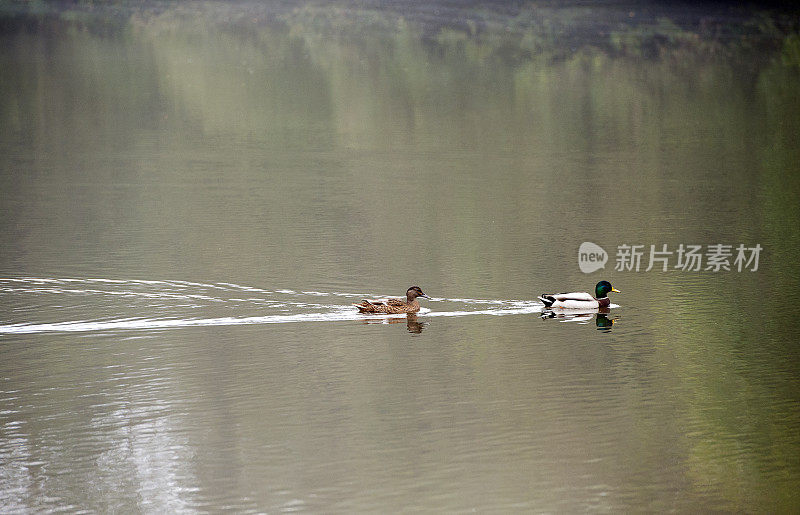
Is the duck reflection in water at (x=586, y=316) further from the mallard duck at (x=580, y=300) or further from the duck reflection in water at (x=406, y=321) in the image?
the duck reflection in water at (x=406, y=321)

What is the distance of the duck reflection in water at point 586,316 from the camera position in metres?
11.9

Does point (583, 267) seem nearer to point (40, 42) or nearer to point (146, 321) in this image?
point (146, 321)

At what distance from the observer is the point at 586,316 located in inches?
478

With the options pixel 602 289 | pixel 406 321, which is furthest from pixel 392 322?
pixel 602 289

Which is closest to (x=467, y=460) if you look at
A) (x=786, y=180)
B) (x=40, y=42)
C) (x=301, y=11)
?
(x=786, y=180)

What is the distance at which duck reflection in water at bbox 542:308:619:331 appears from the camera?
11914mm

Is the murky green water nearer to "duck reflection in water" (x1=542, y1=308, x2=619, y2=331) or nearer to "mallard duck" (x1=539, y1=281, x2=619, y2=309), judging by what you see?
"duck reflection in water" (x1=542, y1=308, x2=619, y2=331)

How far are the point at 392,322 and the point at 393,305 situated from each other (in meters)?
0.17

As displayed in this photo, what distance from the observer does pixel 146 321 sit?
460 inches

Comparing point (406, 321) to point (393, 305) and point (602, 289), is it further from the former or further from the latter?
point (602, 289)

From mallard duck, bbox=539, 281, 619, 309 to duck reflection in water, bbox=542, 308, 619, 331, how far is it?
0.17ft

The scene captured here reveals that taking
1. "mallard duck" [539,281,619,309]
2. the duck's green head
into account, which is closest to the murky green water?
"mallard duck" [539,281,619,309]

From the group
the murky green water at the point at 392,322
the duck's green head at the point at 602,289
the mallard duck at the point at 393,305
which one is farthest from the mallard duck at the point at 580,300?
the mallard duck at the point at 393,305

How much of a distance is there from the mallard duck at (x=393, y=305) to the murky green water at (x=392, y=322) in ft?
0.33
